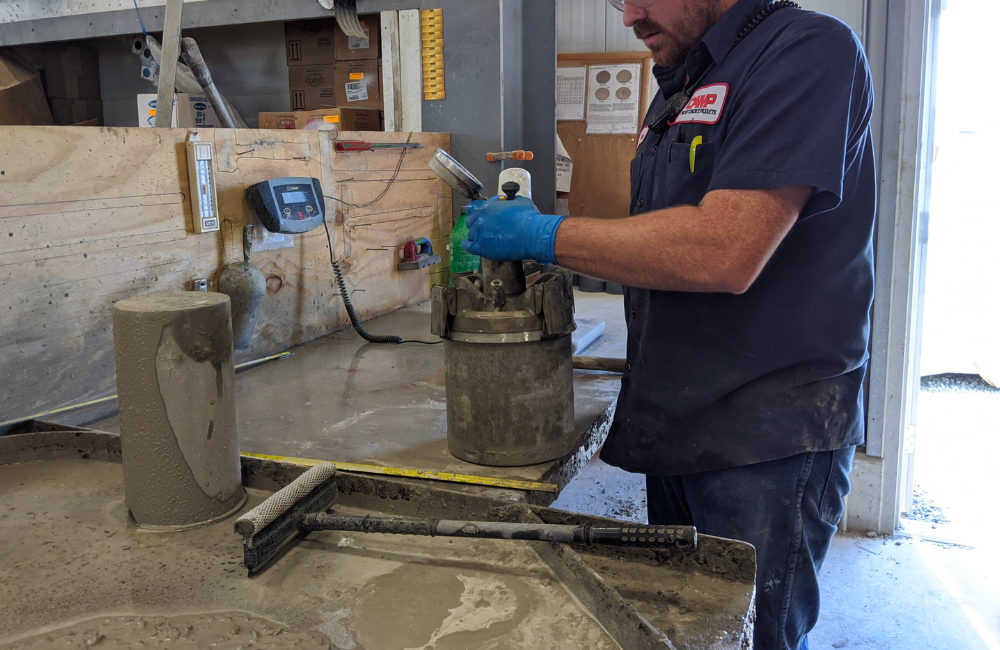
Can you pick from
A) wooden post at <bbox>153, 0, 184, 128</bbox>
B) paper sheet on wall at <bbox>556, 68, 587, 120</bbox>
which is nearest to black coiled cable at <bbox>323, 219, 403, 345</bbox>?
wooden post at <bbox>153, 0, 184, 128</bbox>

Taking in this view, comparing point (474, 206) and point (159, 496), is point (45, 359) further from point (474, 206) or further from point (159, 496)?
point (474, 206)

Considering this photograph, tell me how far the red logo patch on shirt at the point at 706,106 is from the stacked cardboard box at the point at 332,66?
6.01 ft

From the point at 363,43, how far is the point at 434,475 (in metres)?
2.09

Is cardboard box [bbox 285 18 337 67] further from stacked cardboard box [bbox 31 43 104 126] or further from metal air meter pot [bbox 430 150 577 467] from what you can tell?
metal air meter pot [bbox 430 150 577 467]

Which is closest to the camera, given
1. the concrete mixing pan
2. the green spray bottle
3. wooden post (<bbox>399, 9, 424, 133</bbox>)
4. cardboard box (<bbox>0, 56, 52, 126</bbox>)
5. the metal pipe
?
the concrete mixing pan

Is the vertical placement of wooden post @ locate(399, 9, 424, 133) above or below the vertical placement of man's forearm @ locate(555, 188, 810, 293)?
above

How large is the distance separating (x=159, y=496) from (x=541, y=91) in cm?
205

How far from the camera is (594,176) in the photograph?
3830 mm

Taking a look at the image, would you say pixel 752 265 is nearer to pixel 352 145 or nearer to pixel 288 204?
pixel 288 204

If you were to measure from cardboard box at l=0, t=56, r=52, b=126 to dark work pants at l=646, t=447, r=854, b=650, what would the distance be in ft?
10.9

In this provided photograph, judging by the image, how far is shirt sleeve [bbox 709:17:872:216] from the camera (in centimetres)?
93

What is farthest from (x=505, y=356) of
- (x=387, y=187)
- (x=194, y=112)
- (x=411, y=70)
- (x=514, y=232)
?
(x=194, y=112)

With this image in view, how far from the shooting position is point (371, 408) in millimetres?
1435

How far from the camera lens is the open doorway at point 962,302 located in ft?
9.65
